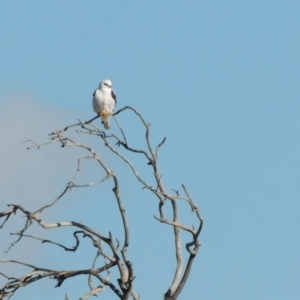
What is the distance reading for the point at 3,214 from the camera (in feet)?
26.9

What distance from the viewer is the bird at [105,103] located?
1459 cm

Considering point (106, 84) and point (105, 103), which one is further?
point (106, 84)

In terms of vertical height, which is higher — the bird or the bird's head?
the bird's head

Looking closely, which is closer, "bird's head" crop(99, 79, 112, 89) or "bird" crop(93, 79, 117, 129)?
"bird" crop(93, 79, 117, 129)

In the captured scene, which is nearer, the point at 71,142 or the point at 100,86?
the point at 71,142

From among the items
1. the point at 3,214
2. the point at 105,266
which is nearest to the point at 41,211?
the point at 3,214

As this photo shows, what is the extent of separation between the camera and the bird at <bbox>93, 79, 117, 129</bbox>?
14594 mm

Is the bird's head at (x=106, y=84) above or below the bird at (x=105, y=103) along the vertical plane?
above

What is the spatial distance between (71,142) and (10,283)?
1.39 meters

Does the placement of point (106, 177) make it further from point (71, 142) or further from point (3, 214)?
point (3, 214)

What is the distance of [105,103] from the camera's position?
14.8 m

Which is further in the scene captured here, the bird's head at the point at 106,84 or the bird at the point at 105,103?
the bird's head at the point at 106,84

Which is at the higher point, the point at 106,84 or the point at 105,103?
the point at 106,84

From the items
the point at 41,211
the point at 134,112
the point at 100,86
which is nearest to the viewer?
the point at 41,211
